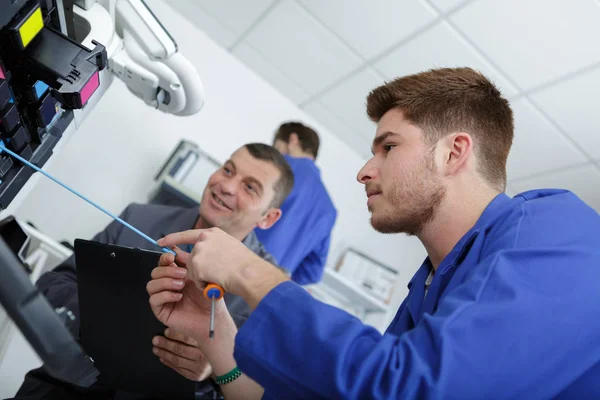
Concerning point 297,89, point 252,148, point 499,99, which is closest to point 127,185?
point 252,148

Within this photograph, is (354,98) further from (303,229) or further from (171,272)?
(171,272)

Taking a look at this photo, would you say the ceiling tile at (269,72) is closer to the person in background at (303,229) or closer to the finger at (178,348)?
the person in background at (303,229)

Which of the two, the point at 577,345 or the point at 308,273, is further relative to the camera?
the point at 308,273

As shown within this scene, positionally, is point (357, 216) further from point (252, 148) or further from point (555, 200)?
point (555, 200)

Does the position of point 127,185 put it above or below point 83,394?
above

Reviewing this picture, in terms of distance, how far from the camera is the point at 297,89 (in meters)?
3.08

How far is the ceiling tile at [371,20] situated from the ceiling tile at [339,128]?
0.66 metres

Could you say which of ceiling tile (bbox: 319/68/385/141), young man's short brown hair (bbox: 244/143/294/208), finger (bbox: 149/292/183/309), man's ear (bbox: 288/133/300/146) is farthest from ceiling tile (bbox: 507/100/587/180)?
finger (bbox: 149/292/183/309)

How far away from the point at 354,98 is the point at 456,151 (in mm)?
2054

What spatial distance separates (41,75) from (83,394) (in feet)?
2.29

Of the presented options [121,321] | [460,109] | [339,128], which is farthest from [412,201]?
[339,128]

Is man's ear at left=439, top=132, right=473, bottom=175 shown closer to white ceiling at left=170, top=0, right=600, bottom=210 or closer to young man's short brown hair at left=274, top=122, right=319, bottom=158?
white ceiling at left=170, top=0, right=600, bottom=210

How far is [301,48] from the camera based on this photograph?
2723mm

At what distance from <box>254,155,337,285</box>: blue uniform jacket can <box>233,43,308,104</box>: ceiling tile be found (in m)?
1.00
